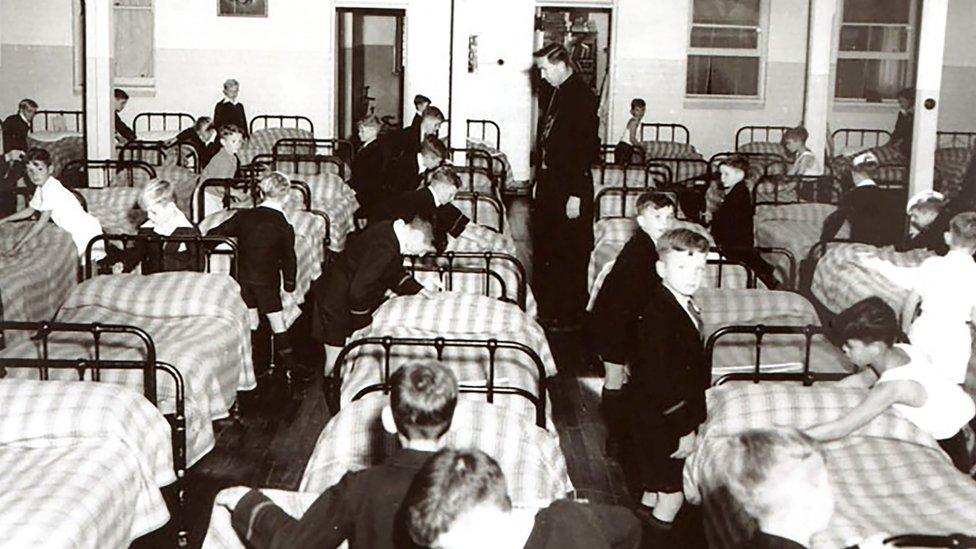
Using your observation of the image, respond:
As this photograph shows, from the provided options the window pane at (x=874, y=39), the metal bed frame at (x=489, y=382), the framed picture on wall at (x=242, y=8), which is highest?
the framed picture on wall at (x=242, y=8)

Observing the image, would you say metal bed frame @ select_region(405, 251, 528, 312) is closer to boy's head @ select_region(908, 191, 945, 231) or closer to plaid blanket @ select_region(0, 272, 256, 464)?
plaid blanket @ select_region(0, 272, 256, 464)

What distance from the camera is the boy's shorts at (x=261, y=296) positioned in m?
7.45

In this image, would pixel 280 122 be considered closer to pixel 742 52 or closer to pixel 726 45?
pixel 726 45

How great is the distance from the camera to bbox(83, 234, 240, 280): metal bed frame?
7098mm

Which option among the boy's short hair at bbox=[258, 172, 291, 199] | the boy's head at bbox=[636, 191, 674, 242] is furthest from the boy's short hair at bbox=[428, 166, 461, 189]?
the boy's head at bbox=[636, 191, 674, 242]

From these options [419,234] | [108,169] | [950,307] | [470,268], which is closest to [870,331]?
[950,307]

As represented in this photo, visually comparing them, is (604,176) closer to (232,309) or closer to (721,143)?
(721,143)

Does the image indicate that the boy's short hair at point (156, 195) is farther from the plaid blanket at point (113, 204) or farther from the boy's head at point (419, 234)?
the plaid blanket at point (113, 204)

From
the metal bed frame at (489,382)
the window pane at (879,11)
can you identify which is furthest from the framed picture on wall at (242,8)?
the metal bed frame at (489,382)

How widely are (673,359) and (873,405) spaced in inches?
31.7

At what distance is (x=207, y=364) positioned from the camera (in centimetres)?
621

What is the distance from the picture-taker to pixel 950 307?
19.7ft

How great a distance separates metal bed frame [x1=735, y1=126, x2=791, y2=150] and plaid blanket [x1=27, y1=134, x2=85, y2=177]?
8.86 meters

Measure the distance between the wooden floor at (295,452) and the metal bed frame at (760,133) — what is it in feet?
31.7
